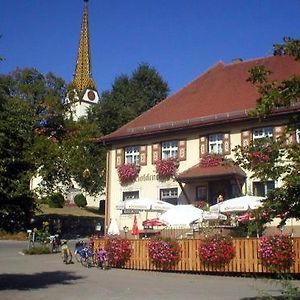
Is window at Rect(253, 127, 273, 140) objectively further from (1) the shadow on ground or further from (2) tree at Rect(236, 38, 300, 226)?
(2) tree at Rect(236, 38, 300, 226)

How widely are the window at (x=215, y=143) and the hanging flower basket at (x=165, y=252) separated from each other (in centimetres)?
1074

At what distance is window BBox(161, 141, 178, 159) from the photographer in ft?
101

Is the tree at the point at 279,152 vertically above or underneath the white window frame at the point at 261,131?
underneath

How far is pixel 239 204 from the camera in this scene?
869 inches

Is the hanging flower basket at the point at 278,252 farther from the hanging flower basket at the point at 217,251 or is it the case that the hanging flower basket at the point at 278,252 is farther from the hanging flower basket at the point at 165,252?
the hanging flower basket at the point at 165,252

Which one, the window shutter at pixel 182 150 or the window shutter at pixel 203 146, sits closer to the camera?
the window shutter at pixel 203 146

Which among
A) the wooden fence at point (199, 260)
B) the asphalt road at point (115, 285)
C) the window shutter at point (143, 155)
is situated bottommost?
the asphalt road at point (115, 285)

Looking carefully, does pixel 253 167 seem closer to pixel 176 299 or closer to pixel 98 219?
pixel 176 299

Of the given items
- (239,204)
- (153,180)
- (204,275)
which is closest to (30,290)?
(204,275)

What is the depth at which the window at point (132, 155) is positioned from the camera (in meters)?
32.3

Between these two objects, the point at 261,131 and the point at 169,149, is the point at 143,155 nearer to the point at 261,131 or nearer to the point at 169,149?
the point at 169,149

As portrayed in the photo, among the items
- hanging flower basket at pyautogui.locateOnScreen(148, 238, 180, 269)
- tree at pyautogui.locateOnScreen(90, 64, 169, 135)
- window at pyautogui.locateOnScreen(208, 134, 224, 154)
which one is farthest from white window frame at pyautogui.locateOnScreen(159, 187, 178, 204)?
tree at pyautogui.locateOnScreen(90, 64, 169, 135)

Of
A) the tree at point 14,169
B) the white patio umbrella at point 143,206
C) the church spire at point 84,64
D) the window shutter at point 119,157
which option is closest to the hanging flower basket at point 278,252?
the tree at point 14,169

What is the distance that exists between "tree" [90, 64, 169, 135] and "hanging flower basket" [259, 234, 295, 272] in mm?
33084
